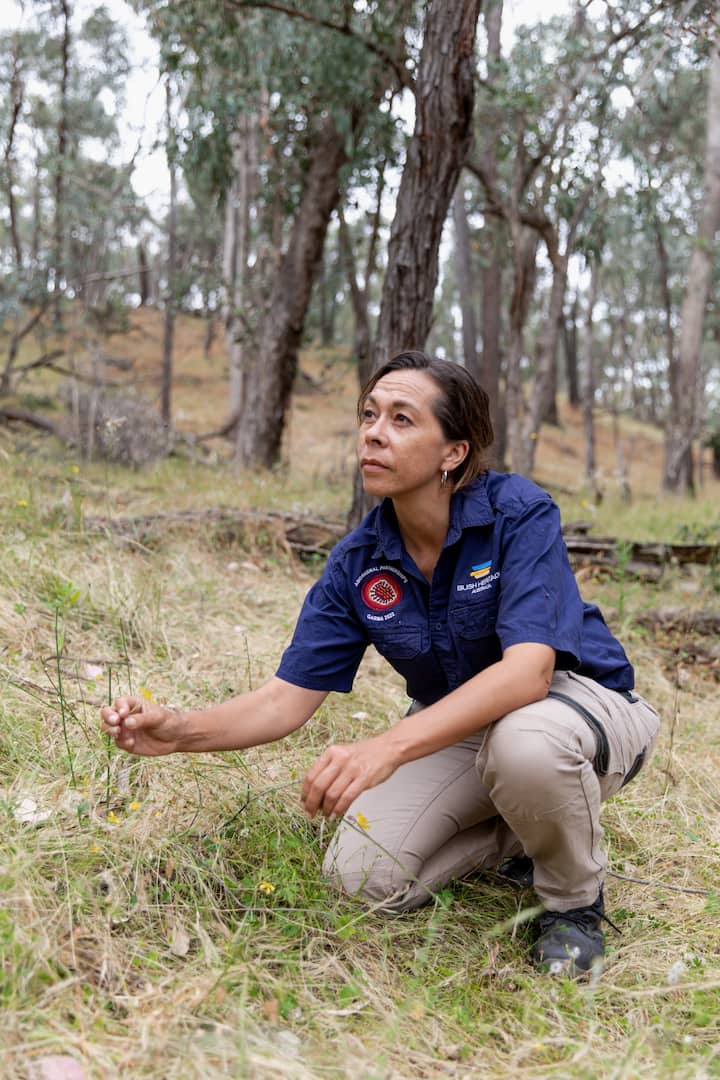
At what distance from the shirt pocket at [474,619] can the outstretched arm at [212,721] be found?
409mm

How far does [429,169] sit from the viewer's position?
484cm

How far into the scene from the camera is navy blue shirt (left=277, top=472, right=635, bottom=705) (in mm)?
2340

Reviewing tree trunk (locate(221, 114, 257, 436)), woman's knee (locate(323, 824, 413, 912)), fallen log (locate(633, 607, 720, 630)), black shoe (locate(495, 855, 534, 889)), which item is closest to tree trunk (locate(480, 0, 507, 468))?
tree trunk (locate(221, 114, 257, 436))

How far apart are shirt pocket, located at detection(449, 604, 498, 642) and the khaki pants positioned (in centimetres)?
22

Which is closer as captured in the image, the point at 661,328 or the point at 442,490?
the point at 442,490

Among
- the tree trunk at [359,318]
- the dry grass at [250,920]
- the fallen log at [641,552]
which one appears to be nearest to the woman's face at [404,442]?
the dry grass at [250,920]

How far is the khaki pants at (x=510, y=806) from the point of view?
2.19 metres

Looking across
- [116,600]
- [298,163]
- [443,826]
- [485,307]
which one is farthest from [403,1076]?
[485,307]

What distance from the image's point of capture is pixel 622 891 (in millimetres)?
2668

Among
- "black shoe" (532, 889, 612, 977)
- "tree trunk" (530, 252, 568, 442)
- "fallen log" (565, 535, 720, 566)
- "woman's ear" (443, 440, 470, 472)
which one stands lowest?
"black shoe" (532, 889, 612, 977)

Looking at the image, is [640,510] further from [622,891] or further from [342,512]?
[622,891]

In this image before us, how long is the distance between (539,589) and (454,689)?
1.32 feet

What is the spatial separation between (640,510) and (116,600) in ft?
21.6

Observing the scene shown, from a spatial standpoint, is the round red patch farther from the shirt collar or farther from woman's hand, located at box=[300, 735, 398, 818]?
woman's hand, located at box=[300, 735, 398, 818]
